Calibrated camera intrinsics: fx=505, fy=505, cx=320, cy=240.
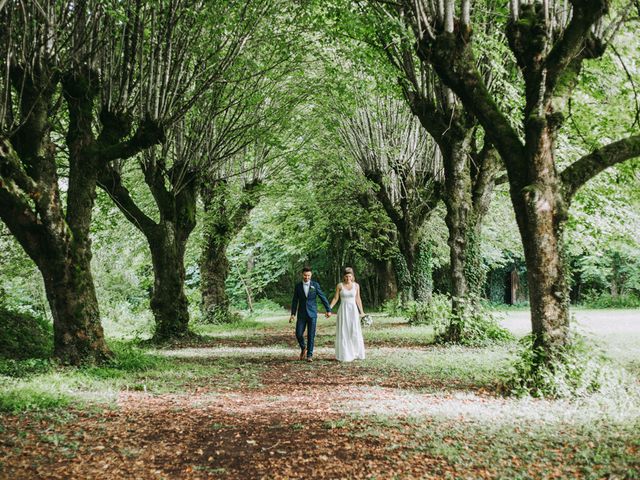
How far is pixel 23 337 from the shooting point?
11867 millimetres

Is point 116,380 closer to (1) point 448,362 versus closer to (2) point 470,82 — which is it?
(1) point 448,362

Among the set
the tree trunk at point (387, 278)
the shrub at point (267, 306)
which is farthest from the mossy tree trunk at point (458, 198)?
the shrub at point (267, 306)

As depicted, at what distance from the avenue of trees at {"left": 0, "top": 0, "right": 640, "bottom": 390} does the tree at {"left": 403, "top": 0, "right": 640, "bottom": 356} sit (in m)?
0.03

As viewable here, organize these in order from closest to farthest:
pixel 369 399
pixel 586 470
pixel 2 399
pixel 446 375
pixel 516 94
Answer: pixel 586 470 < pixel 2 399 < pixel 369 399 < pixel 446 375 < pixel 516 94

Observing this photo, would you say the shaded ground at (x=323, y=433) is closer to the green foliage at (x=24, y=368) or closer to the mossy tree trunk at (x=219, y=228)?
the green foliage at (x=24, y=368)

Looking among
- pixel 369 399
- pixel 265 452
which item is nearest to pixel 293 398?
pixel 369 399

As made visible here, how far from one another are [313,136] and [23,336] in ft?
45.3

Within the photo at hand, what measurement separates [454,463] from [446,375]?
4.79 m

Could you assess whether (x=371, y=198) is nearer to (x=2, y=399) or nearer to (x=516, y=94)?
(x=516, y=94)

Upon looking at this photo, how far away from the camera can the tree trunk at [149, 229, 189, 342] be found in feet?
50.8

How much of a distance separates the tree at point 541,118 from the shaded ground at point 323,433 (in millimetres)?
1719

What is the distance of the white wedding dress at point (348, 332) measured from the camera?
11.5m

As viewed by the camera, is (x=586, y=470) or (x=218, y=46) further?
(x=218, y=46)

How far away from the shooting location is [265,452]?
5141mm
